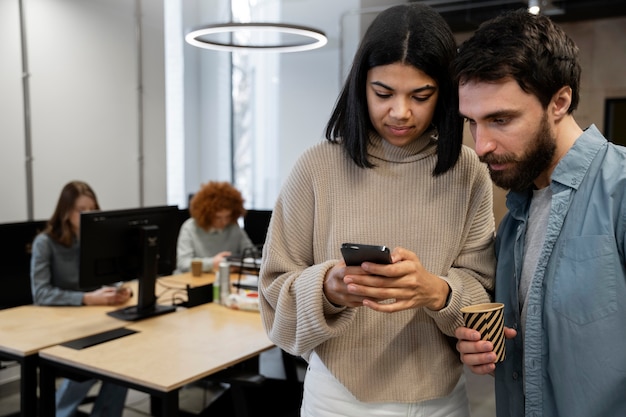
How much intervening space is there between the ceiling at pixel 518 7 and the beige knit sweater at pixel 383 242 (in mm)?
4961

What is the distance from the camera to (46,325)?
9.18 feet

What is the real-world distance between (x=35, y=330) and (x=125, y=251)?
0.57m

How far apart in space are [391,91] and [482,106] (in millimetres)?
192

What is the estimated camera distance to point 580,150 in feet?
3.84

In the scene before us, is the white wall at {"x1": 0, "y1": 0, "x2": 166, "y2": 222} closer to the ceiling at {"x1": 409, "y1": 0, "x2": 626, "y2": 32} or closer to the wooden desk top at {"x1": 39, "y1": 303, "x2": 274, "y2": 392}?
the wooden desk top at {"x1": 39, "y1": 303, "x2": 274, "y2": 392}

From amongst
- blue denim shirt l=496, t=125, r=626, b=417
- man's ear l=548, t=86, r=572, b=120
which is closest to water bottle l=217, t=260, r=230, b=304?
blue denim shirt l=496, t=125, r=626, b=417

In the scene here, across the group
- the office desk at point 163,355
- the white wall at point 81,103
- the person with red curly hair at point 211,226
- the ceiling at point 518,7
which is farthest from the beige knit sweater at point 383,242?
the ceiling at point 518,7

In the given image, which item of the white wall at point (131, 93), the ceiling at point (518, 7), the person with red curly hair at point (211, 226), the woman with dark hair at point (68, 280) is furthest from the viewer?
the ceiling at point (518, 7)

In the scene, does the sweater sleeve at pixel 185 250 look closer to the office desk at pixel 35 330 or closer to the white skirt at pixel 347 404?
the office desk at pixel 35 330

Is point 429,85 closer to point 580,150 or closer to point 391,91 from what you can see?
point 391,91

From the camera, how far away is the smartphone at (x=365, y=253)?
3.34 feet

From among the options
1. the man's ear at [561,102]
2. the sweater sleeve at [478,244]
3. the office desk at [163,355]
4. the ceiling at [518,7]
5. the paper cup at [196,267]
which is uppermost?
the ceiling at [518,7]

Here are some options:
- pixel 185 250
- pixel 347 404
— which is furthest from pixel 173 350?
pixel 185 250

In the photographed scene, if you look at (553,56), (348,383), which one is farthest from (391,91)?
(348,383)
